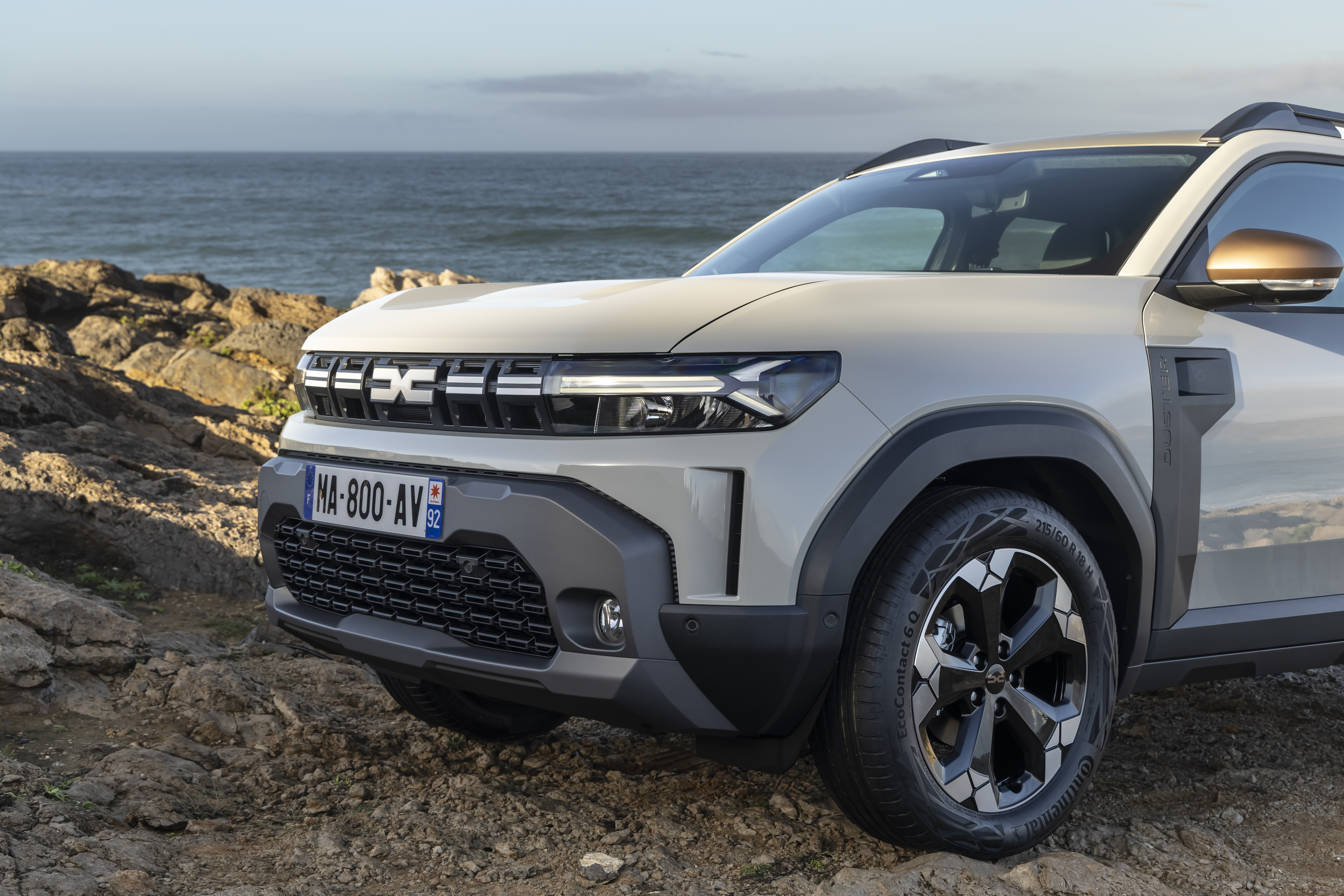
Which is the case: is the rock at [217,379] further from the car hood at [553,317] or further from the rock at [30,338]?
the car hood at [553,317]

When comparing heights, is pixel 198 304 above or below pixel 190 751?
above

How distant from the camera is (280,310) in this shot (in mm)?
14234

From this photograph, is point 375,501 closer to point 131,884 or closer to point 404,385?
point 404,385

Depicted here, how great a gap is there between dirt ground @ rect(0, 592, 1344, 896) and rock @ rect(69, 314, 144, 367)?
8203 millimetres

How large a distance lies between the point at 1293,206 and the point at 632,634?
2.35 metres

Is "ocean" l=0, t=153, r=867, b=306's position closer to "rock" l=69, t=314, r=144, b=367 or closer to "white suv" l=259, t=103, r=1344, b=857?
"white suv" l=259, t=103, r=1344, b=857

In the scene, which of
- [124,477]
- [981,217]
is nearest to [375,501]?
[981,217]

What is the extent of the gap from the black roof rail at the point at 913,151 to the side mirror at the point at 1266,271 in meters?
1.44

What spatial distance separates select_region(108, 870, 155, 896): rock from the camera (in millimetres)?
2322

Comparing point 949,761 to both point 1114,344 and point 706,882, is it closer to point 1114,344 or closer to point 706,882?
point 706,882

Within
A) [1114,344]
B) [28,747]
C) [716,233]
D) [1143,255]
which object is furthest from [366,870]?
[716,233]

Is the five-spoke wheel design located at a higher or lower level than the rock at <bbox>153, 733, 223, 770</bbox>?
higher

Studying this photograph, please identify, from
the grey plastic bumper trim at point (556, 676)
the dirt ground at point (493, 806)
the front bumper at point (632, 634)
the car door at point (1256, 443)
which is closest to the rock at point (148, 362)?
the dirt ground at point (493, 806)

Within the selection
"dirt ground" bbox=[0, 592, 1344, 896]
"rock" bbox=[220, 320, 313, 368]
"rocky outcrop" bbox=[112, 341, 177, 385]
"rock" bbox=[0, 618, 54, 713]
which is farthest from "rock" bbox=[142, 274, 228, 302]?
"dirt ground" bbox=[0, 592, 1344, 896]
